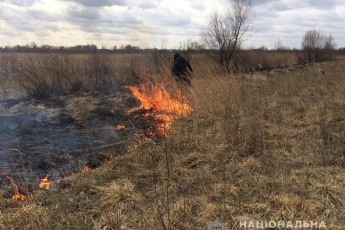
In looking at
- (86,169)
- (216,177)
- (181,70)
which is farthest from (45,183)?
(181,70)

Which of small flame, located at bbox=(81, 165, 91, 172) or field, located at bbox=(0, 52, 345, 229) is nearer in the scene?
field, located at bbox=(0, 52, 345, 229)

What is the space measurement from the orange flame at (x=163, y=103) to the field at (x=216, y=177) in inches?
11.6

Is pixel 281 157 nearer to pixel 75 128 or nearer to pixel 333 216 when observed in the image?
pixel 333 216

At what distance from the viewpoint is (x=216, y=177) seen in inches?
203

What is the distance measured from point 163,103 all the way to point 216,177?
626cm

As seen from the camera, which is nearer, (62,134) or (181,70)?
(62,134)

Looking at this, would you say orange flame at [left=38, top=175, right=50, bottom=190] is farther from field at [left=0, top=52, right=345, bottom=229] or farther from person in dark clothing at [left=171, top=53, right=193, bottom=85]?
person in dark clothing at [left=171, top=53, right=193, bottom=85]

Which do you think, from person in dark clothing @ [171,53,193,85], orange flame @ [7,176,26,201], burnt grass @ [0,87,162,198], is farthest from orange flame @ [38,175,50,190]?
person in dark clothing @ [171,53,193,85]

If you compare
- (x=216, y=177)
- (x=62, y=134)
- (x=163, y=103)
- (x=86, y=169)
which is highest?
(x=163, y=103)

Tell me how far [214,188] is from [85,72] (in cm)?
1463

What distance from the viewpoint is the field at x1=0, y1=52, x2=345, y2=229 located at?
397 centimetres

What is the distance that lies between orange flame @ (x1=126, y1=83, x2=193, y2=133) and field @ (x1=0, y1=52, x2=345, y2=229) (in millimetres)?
295

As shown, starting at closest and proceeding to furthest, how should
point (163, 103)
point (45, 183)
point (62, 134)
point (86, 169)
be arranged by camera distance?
1. point (45, 183)
2. point (86, 169)
3. point (62, 134)
4. point (163, 103)

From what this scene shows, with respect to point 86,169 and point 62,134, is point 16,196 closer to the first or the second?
point 86,169
